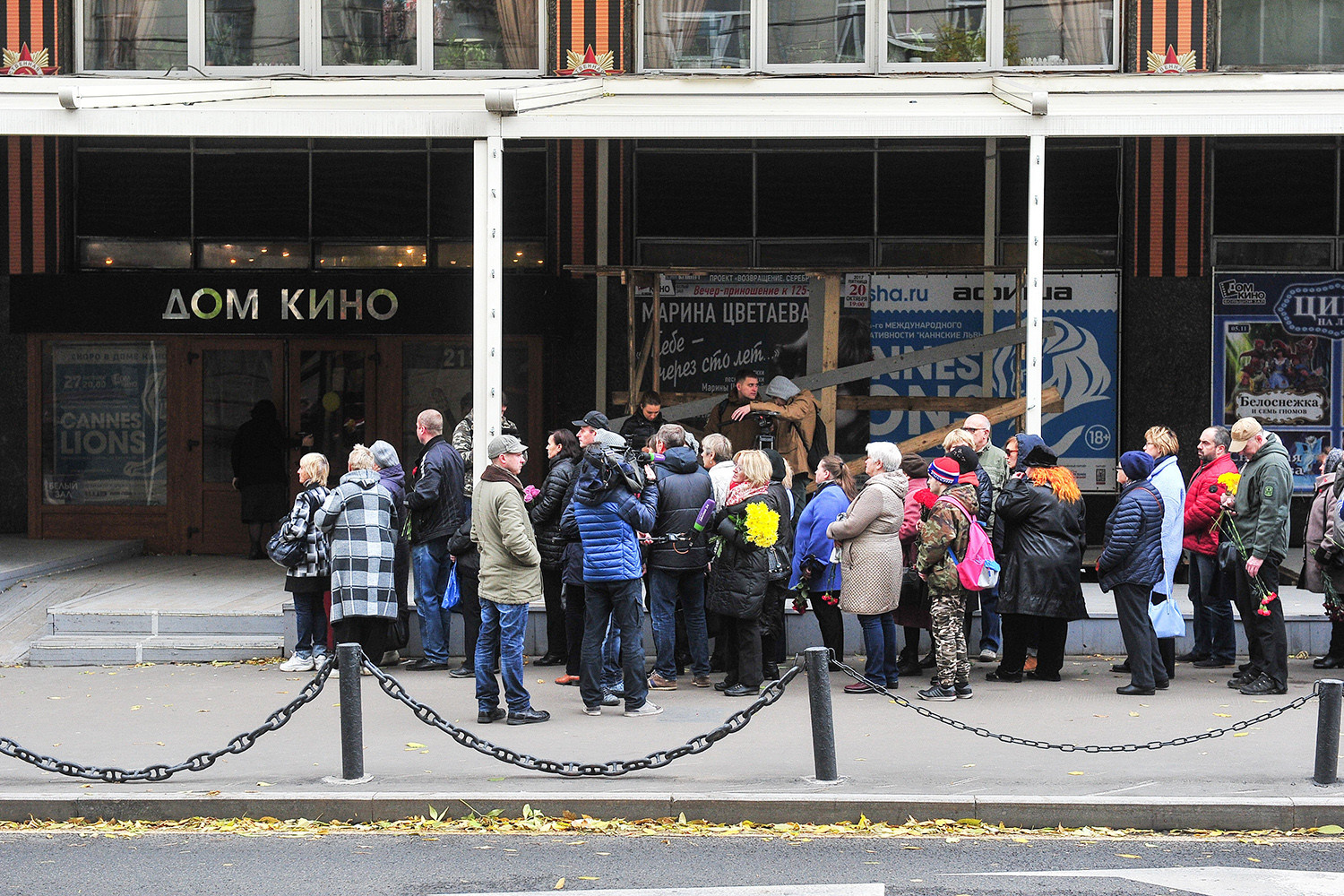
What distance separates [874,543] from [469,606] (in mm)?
2940

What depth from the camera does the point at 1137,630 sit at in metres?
9.72

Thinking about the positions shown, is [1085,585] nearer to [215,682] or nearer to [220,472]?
[215,682]

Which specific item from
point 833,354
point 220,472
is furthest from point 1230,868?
point 220,472

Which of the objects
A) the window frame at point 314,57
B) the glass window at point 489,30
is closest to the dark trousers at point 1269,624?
the window frame at point 314,57

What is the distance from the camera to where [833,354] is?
14.2m

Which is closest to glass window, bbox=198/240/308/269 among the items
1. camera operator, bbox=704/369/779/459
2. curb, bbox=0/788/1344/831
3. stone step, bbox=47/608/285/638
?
camera operator, bbox=704/369/779/459

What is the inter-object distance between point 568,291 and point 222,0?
4.75 m

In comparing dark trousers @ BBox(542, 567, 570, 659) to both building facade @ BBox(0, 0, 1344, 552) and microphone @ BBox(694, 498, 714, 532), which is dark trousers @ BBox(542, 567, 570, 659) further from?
building facade @ BBox(0, 0, 1344, 552)

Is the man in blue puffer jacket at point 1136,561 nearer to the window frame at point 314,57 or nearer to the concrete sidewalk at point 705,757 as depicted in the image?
the concrete sidewalk at point 705,757

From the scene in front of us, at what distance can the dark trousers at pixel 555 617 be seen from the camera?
10531 mm

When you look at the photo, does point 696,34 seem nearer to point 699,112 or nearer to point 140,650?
point 699,112

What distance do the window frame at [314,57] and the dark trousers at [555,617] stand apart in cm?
686

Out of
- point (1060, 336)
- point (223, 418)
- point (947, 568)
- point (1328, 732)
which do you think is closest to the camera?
point (1328, 732)

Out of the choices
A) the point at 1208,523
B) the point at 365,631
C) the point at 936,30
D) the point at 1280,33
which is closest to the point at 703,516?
the point at 365,631
